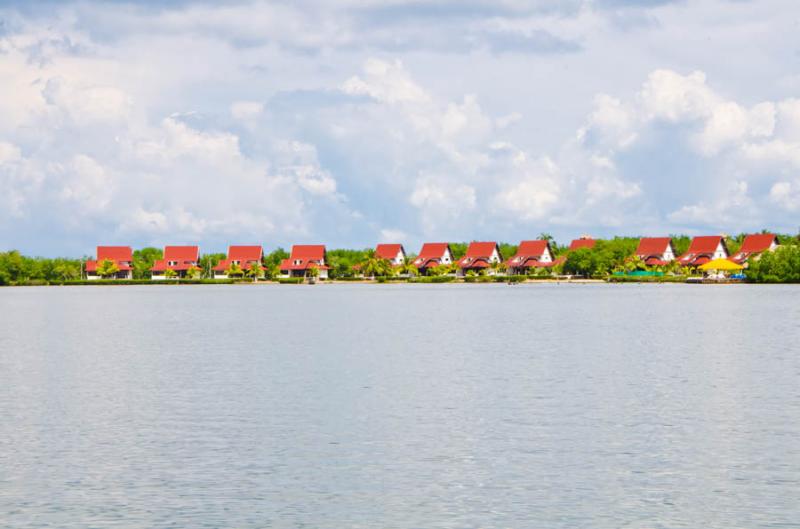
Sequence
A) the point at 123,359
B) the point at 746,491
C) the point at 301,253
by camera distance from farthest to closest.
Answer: the point at 301,253 → the point at 123,359 → the point at 746,491

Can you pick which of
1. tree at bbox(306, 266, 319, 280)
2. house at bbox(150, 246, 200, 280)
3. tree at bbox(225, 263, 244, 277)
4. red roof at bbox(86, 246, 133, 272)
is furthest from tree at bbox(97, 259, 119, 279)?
tree at bbox(306, 266, 319, 280)

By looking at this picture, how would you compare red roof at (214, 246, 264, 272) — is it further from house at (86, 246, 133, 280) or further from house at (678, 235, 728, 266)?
house at (678, 235, 728, 266)

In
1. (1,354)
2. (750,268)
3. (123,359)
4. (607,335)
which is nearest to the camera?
(123,359)

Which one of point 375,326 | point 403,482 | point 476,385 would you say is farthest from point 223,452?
point 375,326

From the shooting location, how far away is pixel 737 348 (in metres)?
44.4

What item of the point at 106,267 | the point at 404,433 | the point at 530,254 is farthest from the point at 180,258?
the point at 404,433

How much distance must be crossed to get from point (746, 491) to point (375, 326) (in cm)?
4514

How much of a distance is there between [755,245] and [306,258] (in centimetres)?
7682

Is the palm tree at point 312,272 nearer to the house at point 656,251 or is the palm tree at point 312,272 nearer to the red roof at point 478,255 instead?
the red roof at point 478,255

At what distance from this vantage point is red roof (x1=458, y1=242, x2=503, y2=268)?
18350cm

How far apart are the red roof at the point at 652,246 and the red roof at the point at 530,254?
15997 mm

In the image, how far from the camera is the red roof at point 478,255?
18350cm

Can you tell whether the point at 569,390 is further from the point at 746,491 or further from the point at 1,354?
the point at 1,354

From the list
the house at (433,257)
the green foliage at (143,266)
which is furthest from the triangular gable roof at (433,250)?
the green foliage at (143,266)
